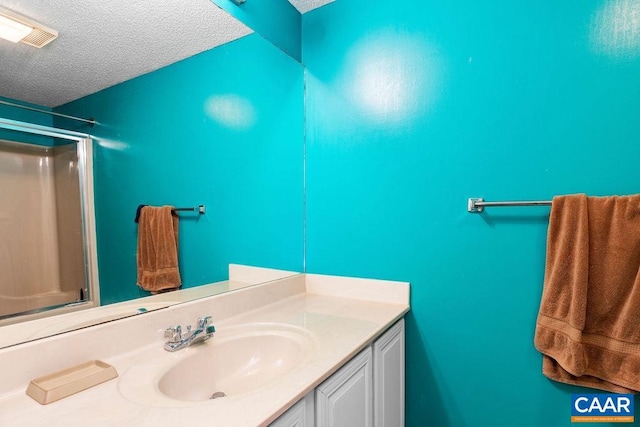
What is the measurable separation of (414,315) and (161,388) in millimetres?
1027

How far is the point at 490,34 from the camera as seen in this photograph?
4.01ft

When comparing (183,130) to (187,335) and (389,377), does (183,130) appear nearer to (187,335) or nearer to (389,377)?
(187,335)

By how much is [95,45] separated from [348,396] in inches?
50.8

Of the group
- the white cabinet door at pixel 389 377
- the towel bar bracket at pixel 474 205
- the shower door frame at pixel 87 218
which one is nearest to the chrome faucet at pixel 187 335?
the shower door frame at pixel 87 218

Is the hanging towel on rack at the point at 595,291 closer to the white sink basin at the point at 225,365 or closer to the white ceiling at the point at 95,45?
the white sink basin at the point at 225,365

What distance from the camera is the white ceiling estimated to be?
0.78m

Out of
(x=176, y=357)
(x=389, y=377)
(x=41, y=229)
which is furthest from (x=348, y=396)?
(x=41, y=229)

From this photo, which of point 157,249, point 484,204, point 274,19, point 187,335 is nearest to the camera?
point 187,335

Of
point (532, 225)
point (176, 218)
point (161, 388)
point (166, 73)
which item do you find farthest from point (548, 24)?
point (161, 388)

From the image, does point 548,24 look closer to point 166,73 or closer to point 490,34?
point 490,34

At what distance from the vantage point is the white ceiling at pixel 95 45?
30.6 inches

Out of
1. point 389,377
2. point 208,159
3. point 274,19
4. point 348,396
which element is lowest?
point 389,377

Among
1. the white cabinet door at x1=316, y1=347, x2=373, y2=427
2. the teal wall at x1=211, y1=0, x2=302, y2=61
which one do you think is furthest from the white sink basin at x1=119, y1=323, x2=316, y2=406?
the teal wall at x1=211, y1=0, x2=302, y2=61

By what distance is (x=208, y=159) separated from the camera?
1.31 metres
